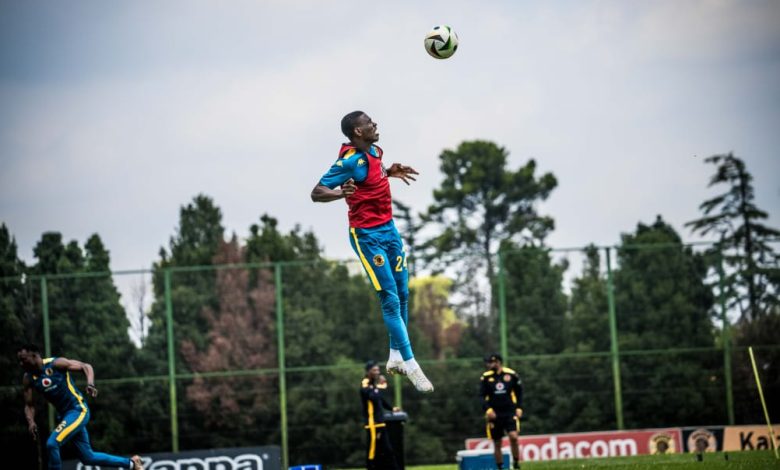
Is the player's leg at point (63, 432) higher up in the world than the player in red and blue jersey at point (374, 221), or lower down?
lower down

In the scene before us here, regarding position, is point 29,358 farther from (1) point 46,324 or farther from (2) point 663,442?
(2) point 663,442

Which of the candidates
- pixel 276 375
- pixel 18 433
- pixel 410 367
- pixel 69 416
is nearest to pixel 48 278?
pixel 18 433

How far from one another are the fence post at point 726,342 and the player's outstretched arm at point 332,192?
21.0 meters

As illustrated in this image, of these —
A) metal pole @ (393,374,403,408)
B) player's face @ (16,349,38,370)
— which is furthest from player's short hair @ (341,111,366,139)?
metal pole @ (393,374,403,408)

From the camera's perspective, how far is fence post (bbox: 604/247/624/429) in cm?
3125

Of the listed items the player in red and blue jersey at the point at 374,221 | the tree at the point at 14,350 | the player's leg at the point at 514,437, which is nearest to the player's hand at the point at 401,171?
the player in red and blue jersey at the point at 374,221

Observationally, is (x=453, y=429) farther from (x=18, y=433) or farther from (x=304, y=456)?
(x=18, y=433)

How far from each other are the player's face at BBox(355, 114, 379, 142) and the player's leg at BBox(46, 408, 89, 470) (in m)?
7.31

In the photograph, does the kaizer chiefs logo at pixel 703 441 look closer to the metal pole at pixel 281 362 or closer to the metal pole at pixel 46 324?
the metal pole at pixel 281 362

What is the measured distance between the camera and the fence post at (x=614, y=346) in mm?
31250

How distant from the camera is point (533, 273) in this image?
3206 centimetres

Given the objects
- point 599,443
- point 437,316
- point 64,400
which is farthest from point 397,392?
point 64,400

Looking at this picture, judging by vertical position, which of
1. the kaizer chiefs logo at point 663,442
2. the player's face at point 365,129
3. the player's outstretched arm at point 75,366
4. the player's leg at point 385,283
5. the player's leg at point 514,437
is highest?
the player's face at point 365,129

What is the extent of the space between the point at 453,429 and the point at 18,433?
36.2 feet
